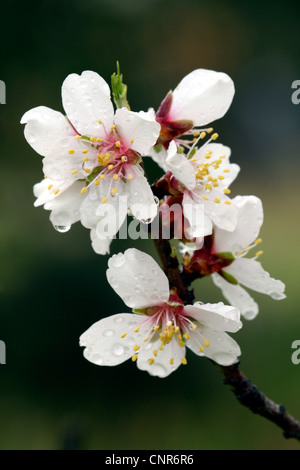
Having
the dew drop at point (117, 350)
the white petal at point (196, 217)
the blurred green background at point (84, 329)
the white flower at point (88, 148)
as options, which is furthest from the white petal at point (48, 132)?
the blurred green background at point (84, 329)

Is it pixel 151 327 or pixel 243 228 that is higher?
A: pixel 243 228

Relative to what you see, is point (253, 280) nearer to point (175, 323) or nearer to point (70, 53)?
point (175, 323)

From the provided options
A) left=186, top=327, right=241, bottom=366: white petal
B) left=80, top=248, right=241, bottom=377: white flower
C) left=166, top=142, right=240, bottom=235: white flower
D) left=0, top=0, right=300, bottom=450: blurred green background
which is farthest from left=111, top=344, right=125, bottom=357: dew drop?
left=0, top=0, right=300, bottom=450: blurred green background

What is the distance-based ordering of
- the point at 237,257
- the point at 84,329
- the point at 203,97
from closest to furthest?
the point at 203,97 < the point at 237,257 < the point at 84,329

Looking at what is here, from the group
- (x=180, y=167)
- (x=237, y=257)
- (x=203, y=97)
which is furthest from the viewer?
(x=237, y=257)

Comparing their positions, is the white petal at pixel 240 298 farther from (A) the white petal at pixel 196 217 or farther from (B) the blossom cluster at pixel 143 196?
(A) the white petal at pixel 196 217

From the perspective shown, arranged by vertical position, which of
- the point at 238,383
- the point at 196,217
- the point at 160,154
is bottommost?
the point at 238,383

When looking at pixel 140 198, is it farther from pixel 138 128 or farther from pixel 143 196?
pixel 138 128

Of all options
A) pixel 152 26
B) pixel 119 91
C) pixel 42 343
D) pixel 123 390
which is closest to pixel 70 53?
pixel 152 26

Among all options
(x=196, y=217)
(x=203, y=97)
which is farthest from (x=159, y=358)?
(x=203, y=97)
